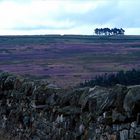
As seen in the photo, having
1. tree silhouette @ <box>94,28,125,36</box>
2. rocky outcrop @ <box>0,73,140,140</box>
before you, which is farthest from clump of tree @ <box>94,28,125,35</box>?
rocky outcrop @ <box>0,73,140,140</box>

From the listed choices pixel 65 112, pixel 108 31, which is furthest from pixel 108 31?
pixel 65 112

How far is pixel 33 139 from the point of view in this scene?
11.0 meters

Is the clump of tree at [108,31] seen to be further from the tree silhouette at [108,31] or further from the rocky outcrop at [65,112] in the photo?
the rocky outcrop at [65,112]

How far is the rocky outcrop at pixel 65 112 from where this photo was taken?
7914 mm

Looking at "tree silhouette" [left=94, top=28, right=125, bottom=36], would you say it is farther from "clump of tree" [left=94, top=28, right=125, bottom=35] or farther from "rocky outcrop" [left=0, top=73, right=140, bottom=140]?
"rocky outcrop" [left=0, top=73, right=140, bottom=140]

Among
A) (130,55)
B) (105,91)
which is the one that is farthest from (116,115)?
(130,55)

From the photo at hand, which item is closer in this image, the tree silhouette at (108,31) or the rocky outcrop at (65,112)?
the rocky outcrop at (65,112)

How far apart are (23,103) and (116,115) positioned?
434 cm

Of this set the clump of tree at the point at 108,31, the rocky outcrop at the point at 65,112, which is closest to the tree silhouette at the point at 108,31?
the clump of tree at the point at 108,31

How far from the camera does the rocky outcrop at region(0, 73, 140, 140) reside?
791 centimetres

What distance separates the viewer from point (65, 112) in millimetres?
9820

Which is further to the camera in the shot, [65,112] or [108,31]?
[108,31]

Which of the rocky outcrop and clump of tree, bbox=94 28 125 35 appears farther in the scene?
clump of tree, bbox=94 28 125 35

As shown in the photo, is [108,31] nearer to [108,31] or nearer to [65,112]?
[108,31]
